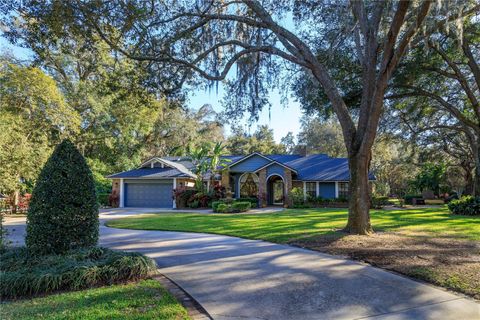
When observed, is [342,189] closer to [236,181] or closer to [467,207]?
[236,181]

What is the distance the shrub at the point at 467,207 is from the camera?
17.8 meters

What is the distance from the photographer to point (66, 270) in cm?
565

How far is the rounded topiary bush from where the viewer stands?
653cm

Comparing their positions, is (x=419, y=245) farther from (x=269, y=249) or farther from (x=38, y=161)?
(x=38, y=161)

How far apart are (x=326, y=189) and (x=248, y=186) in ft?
21.1

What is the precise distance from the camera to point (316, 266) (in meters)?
6.70

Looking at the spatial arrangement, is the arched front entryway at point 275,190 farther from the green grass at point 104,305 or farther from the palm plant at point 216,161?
the green grass at point 104,305

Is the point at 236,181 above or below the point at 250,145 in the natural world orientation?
below

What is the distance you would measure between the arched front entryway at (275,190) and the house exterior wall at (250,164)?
1469 mm

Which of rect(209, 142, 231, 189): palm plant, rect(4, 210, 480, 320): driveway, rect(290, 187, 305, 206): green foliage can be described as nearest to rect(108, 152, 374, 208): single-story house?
rect(209, 142, 231, 189): palm plant

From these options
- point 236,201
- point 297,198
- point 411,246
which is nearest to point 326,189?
Answer: point 297,198

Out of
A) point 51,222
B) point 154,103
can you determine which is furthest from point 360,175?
point 51,222

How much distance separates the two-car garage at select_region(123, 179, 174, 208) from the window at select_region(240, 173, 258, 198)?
581 cm

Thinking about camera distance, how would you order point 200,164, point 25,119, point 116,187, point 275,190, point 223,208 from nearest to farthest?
point 223,208, point 25,119, point 200,164, point 116,187, point 275,190
